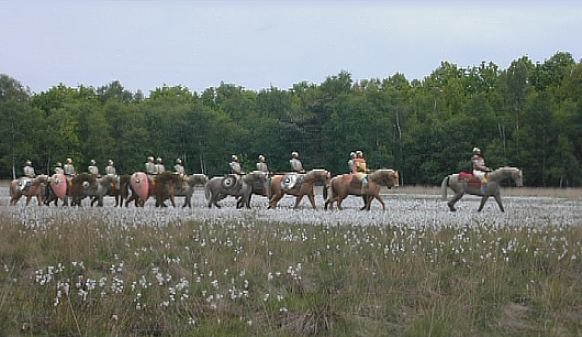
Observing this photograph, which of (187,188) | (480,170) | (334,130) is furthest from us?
(334,130)

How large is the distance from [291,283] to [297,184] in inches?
644

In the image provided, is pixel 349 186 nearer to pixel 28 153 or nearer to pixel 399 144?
pixel 399 144

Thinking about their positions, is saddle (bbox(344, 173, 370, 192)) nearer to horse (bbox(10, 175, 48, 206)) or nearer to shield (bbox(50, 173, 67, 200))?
shield (bbox(50, 173, 67, 200))

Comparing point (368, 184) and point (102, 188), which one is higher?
point (368, 184)

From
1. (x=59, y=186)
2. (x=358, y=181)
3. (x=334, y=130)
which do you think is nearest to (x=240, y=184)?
(x=358, y=181)

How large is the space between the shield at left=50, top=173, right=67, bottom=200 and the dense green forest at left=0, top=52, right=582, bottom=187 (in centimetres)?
3404

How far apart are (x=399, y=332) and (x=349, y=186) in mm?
17509

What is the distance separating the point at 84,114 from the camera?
7600cm

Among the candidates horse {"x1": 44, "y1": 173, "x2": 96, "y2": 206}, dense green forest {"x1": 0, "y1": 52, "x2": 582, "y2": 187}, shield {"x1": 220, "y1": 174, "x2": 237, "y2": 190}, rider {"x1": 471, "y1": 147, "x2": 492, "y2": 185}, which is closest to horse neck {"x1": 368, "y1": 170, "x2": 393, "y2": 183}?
rider {"x1": 471, "y1": 147, "x2": 492, "y2": 185}

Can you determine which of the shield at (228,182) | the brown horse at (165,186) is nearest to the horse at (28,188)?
the brown horse at (165,186)

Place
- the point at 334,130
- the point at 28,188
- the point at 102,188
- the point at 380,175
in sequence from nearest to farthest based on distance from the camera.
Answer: the point at 380,175 < the point at 102,188 < the point at 28,188 < the point at 334,130

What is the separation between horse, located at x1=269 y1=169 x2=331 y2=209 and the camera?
26281 mm

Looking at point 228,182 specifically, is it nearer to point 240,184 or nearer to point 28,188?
point 240,184

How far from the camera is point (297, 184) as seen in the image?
26656mm
